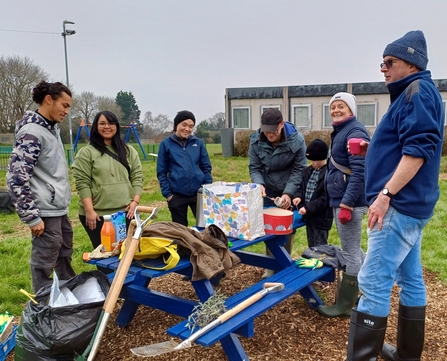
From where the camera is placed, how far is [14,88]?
26.9 metres

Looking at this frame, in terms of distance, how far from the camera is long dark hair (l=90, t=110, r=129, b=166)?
3.84 meters

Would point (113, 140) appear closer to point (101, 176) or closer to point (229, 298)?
point (101, 176)

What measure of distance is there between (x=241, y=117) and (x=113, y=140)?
55.9ft

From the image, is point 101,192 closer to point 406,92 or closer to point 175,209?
point 175,209

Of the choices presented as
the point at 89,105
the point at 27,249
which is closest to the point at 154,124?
the point at 89,105

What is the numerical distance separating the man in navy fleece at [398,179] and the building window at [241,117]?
18186mm

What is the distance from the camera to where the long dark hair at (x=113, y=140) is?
12.6ft

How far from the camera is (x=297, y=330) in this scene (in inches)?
130

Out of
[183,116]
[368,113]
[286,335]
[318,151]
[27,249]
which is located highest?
[368,113]

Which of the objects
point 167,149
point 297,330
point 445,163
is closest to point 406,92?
point 297,330

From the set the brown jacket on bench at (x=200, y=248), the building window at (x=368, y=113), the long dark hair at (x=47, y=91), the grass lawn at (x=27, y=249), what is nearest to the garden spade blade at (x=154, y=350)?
the brown jacket on bench at (x=200, y=248)

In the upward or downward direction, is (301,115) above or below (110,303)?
above

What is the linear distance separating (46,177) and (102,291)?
41.0 inches

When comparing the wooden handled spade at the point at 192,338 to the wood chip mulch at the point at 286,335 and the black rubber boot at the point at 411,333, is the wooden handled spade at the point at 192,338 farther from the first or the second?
the black rubber boot at the point at 411,333
